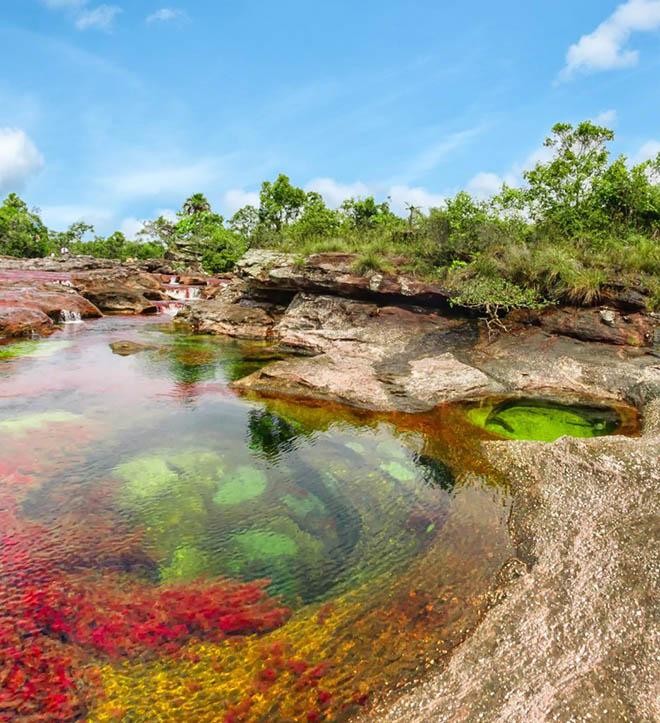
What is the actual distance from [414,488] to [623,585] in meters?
2.91

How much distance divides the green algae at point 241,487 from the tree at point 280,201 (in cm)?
4055

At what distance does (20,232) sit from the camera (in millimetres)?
63781

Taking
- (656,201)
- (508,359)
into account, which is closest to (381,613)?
(508,359)

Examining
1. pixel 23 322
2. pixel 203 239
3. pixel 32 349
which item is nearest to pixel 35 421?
pixel 32 349

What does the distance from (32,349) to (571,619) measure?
16877 mm

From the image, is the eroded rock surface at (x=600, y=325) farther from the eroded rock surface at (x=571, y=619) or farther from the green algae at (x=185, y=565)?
the green algae at (x=185, y=565)

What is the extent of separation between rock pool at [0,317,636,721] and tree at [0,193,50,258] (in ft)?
222

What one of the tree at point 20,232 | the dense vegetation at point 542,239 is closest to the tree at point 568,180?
the dense vegetation at point 542,239

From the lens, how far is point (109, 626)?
4.14 meters

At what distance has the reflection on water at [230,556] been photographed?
3.64 m

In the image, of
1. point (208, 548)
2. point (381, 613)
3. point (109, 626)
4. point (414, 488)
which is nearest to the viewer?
point (109, 626)

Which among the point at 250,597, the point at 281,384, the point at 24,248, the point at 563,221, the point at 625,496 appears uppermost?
the point at 24,248

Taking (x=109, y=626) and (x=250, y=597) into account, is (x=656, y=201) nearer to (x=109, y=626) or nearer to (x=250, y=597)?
(x=250, y=597)

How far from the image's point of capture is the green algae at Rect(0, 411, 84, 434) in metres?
8.31
